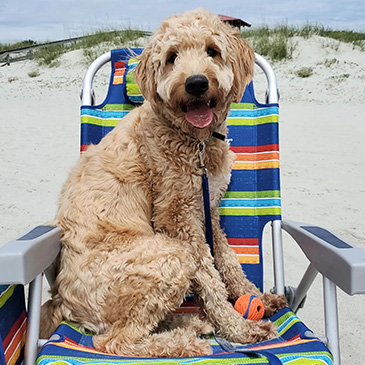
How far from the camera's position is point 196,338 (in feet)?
7.09

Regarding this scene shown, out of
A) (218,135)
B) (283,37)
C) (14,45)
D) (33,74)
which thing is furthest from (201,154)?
(14,45)

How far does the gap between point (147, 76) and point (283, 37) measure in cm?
1457

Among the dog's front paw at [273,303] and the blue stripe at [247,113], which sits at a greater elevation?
the blue stripe at [247,113]

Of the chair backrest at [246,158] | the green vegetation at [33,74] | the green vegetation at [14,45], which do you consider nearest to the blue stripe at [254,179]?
the chair backrest at [246,158]

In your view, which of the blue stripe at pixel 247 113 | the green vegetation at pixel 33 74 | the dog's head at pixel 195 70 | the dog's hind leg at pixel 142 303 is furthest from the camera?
the green vegetation at pixel 33 74

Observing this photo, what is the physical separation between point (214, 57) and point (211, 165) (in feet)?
1.92

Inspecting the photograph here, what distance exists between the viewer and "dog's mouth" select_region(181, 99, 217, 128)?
2279 millimetres

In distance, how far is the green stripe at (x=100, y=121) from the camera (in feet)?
10.1

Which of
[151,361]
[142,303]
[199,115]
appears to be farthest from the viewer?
[199,115]

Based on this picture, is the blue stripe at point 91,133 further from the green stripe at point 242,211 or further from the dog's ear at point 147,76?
the green stripe at point 242,211

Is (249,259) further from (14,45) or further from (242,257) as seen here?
(14,45)

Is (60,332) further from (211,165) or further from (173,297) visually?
(211,165)

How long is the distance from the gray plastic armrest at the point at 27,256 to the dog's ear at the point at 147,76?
879 millimetres

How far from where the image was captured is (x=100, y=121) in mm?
3146
